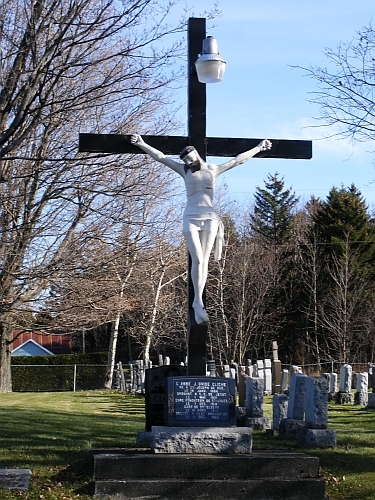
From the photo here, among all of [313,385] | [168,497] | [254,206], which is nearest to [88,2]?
[313,385]

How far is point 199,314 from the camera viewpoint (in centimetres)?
859

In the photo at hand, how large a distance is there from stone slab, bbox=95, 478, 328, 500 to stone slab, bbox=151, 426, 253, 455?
479 millimetres

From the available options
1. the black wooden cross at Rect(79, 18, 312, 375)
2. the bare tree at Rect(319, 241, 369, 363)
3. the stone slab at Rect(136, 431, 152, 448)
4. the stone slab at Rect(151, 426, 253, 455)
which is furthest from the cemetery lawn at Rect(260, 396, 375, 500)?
the bare tree at Rect(319, 241, 369, 363)

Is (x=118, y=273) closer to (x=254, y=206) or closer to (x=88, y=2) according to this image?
(x=88, y=2)

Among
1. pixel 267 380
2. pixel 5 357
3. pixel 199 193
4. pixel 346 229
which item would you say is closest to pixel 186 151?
pixel 199 193

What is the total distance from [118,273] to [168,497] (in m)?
12.2

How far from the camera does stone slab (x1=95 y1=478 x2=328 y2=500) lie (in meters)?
7.48

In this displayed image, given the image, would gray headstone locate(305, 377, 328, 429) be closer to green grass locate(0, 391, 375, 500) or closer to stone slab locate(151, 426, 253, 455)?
green grass locate(0, 391, 375, 500)

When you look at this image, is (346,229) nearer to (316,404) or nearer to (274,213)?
(274,213)

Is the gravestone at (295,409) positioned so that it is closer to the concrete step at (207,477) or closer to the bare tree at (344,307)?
the concrete step at (207,477)

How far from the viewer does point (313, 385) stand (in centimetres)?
1018

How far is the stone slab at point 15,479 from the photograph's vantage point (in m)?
7.57

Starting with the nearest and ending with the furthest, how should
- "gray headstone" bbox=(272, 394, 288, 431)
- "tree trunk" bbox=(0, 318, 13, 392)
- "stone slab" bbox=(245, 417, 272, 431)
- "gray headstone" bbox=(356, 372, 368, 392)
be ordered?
"gray headstone" bbox=(272, 394, 288, 431), "stone slab" bbox=(245, 417, 272, 431), "gray headstone" bbox=(356, 372, 368, 392), "tree trunk" bbox=(0, 318, 13, 392)

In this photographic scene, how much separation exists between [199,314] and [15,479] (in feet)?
8.76
